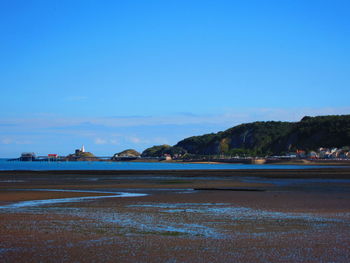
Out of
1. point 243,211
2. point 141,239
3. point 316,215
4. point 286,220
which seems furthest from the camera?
point 243,211

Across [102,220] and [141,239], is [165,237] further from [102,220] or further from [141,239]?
[102,220]

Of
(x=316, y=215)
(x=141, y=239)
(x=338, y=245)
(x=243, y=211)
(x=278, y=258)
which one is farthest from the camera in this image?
(x=243, y=211)

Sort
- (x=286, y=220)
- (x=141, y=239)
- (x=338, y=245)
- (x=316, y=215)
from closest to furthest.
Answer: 1. (x=338, y=245)
2. (x=141, y=239)
3. (x=286, y=220)
4. (x=316, y=215)

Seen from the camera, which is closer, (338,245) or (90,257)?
(90,257)

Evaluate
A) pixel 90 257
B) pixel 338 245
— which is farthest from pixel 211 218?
pixel 90 257

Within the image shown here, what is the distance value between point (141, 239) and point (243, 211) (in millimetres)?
7640

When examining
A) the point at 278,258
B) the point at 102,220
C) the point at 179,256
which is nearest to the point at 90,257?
the point at 179,256

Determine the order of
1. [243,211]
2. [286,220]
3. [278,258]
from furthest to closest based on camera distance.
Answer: [243,211]
[286,220]
[278,258]

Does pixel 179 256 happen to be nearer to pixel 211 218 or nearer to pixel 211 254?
pixel 211 254

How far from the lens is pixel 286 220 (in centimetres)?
1730

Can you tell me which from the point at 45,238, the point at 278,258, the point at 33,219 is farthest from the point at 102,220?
the point at 278,258

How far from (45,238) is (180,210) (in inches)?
319

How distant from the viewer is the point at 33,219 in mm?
17531

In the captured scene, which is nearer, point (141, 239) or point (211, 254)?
point (211, 254)
